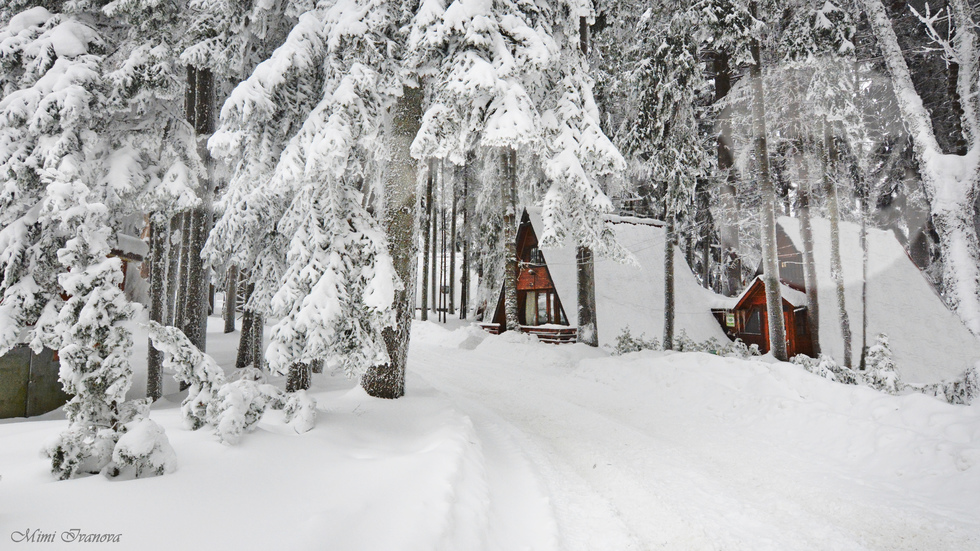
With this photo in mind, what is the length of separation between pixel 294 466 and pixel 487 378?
8.28 m

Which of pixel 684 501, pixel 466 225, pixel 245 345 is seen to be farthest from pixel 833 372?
pixel 466 225

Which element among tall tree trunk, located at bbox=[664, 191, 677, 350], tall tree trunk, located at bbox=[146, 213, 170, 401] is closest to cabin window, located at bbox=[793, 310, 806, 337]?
tall tree trunk, located at bbox=[664, 191, 677, 350]

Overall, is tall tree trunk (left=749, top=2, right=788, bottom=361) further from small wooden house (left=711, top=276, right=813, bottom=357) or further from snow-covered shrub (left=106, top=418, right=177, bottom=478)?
snow-covered shrub (left=106, top=418, right=177, bottom=478)

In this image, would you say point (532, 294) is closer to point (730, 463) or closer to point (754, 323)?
point (754, 323)

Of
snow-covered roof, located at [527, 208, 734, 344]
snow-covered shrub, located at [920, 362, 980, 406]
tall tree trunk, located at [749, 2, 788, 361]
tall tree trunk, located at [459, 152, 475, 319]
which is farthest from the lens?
tall tree trunk, located at [459, 152, 475, 319]

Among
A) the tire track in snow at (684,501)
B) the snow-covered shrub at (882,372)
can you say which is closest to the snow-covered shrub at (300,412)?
the tire track in snow at (684,501)

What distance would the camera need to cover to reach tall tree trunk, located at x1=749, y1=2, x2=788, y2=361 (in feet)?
40.5

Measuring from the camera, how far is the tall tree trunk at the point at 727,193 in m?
16.1

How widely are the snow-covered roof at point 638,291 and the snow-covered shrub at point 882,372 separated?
9.79 metres

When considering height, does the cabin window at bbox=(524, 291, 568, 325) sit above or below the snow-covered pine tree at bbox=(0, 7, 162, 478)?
below

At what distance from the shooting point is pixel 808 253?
16250 millimetres

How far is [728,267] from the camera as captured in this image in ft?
98.1

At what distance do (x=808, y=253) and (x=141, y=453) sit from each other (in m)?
19.4

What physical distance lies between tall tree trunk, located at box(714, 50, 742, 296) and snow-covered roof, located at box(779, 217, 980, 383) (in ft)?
9.85
